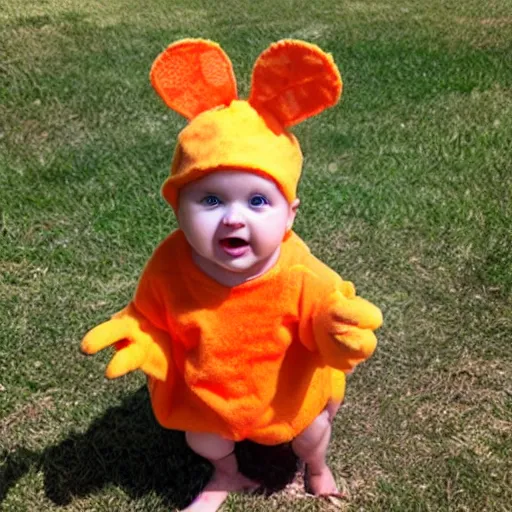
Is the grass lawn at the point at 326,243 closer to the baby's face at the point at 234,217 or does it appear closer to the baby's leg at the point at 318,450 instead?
the baby's leg at the point at 318,450

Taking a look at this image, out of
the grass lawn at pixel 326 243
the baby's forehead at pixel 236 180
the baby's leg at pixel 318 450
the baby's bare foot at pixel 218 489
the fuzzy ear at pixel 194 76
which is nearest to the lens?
the baby's forehead at pixel 236 180

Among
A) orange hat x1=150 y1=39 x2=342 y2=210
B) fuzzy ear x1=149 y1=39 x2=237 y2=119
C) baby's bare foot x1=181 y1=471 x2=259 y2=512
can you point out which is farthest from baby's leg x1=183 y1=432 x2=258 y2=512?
fuzzy ear x1=149 y1=39 x2=237 y2=119

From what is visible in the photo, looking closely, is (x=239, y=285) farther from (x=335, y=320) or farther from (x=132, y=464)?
(x=132, y=464)

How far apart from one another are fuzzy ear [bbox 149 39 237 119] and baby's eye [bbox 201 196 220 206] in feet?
0.80

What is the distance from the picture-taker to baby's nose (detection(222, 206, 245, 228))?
1750 millimetres

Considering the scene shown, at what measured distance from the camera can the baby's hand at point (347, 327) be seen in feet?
5.84

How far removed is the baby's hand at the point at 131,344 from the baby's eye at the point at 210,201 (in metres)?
0.42

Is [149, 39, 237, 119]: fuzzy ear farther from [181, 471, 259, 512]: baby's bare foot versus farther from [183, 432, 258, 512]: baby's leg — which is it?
[181, 471, 259, 512]: baby's bare foot

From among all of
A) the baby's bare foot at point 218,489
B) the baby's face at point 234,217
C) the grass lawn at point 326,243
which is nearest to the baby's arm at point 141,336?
the baby's face at point 234,217

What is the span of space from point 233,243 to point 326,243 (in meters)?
1.76

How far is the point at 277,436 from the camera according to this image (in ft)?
6.92

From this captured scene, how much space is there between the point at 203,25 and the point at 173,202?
4.80m

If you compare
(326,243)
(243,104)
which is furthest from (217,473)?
(326,243)

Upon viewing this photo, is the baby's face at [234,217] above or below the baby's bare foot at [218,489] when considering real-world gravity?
above
